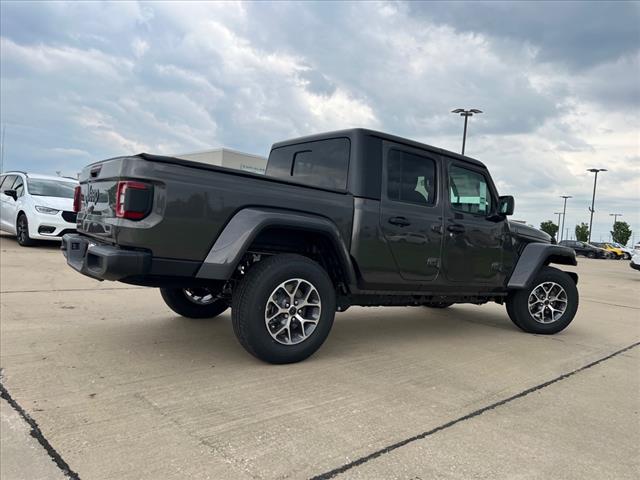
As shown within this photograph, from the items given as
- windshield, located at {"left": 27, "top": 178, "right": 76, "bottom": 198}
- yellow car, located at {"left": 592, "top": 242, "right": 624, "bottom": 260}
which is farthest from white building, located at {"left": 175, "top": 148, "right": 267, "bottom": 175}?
yellow car, located at {"left": 592, "top": 242, "right": 624, "bottom": 260}

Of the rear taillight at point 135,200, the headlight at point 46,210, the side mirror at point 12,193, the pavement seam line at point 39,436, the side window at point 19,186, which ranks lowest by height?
the pavement seam line at point 39,436

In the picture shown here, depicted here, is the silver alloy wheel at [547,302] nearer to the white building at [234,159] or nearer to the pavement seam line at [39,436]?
the pavement seam line at [39,436]

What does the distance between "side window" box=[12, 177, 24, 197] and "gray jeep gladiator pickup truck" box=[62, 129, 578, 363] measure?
26.2 ft

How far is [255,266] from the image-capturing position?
3498mm

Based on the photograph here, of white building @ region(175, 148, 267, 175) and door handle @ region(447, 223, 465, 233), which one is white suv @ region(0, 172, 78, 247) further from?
door handle @ region(447, 223, 465, 233)

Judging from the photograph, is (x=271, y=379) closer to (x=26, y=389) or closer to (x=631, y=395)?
(x=26, y=389)

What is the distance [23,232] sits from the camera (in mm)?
10477

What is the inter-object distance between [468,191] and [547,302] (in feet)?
5.41

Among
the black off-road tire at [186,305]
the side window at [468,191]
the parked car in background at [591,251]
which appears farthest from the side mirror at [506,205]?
the parked car in background at [591,251]

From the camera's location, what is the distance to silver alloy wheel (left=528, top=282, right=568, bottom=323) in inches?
211

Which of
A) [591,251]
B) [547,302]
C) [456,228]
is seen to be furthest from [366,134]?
[591,251]

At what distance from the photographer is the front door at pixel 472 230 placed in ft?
15.1

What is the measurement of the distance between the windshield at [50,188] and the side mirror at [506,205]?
9272 mm

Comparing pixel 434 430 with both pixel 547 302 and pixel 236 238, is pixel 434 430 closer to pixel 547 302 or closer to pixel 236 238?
pixel 236 238
